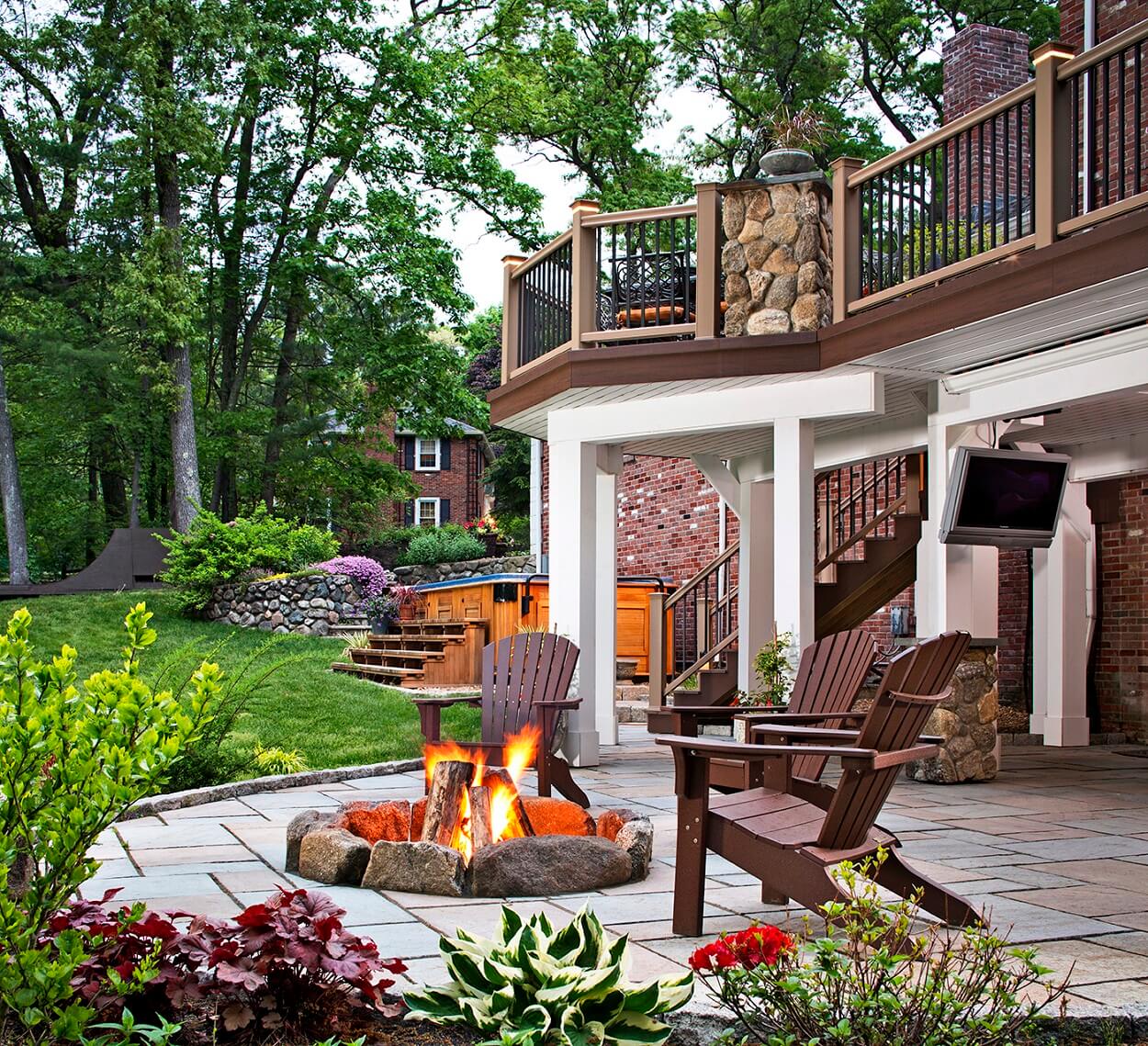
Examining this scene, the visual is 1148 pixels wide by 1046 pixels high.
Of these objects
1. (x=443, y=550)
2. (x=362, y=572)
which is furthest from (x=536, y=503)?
(x=443, y=550)

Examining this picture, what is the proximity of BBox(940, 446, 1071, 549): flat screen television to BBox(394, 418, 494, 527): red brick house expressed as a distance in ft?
84.5

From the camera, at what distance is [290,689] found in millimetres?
11789

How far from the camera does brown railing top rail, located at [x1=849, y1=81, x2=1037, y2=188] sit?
6.46m

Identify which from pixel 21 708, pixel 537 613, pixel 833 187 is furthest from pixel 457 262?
pixel 21 708

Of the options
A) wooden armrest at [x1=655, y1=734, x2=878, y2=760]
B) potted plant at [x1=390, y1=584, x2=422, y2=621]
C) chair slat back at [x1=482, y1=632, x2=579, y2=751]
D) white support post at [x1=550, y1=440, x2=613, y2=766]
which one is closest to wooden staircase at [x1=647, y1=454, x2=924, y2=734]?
white support post at [x1=550, y1=440, x2=613, y2=766]

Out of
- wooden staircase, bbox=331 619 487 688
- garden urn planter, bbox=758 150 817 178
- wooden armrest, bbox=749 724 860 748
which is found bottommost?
wooden staircase, bbox=331 619 487 688

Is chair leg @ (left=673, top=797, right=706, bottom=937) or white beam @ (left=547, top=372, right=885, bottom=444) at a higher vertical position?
white beam @ (left=547, top=372, right=885, bottom=444)

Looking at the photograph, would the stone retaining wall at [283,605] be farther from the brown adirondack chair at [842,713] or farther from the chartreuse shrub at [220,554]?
the brown adirondack chair at [842,713]

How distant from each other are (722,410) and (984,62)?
7.69m

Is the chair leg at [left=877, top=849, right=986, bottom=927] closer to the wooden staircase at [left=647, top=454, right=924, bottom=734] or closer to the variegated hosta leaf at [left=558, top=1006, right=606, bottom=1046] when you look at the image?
the variegated hosta leaf at [left=558, top=1006, right=606, bottom=1046]

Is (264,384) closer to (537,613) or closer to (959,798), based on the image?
(537,613)

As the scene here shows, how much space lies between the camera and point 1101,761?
9195mm

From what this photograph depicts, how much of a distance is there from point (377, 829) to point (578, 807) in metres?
0.84

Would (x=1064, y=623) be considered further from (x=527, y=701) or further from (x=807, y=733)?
(x=807, y=733)
